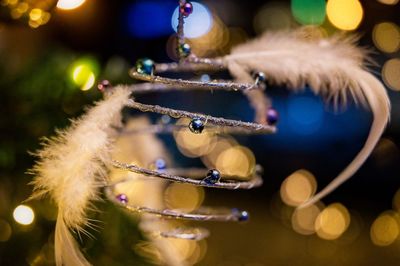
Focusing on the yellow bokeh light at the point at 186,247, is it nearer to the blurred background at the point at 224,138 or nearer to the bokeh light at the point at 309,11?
the blurred background at the point at 224,138

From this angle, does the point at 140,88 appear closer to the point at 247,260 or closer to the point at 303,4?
the point at 247,260

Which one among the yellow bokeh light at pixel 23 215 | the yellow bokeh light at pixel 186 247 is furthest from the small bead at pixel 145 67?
the yellow bokeh light at pixel 186 247

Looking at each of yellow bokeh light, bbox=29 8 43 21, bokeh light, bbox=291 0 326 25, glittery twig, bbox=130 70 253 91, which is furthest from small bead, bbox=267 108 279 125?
bokeh light, bbox=291 0 326 25

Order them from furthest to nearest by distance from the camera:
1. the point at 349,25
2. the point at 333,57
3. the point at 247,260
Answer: the point at 349,25 < the point at 247,260 < the point at 333,57

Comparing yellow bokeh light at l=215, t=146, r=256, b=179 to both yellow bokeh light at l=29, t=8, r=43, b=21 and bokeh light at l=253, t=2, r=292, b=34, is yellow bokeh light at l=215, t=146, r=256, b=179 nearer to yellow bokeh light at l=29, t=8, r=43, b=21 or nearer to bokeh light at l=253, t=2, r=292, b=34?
bokeh light at l=253, t=2, r=292, b=34

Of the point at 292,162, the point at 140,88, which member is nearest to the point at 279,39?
the point at 140,88
